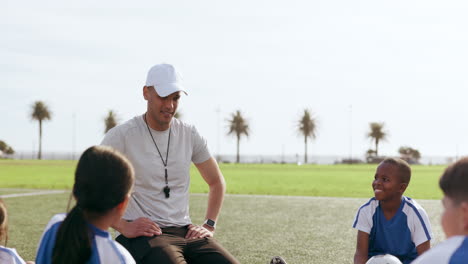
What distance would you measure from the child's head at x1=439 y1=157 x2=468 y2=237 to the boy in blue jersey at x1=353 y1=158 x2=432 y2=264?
2.21m

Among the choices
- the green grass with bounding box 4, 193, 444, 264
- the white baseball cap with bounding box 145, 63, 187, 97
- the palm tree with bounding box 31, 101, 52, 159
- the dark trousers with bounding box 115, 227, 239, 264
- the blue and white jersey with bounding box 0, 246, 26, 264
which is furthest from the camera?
the palm tree with bounding box 31, 101, 52, 159

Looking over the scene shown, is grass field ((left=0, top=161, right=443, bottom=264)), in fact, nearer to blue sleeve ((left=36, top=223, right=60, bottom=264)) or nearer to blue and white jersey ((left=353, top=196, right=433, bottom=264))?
blue and white jersey ((left=353, top=196, right=433, bottom=264))

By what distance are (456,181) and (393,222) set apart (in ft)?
7.78

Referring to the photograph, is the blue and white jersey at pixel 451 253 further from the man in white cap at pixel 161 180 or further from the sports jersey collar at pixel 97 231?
the man in white cap at pixel 161 180

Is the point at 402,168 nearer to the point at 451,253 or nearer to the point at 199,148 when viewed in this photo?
the point at 199,148

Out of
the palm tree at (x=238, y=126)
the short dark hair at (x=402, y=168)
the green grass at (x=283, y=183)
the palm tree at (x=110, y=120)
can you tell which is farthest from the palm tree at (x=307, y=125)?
the short dark hair at (x=402, y=168)

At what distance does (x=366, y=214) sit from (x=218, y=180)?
3.96ft

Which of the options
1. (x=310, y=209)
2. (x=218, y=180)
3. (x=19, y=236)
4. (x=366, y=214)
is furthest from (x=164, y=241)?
(x=310, y=209)

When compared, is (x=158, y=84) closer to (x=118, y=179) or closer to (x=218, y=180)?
(x=218, y=180)

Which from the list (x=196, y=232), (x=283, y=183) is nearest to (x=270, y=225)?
(x=196, y=232)

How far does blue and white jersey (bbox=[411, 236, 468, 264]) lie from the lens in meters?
1.93

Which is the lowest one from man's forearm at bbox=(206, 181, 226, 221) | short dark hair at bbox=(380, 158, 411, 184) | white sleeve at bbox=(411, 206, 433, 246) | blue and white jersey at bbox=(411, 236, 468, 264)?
white sleeve at bbox=(411, 206, 433, 246)

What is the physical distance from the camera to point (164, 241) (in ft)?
12.0

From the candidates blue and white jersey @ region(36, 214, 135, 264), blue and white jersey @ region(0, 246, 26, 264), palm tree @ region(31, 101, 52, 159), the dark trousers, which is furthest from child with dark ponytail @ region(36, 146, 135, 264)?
palm tree @ region(31, 101, 52, 159)
